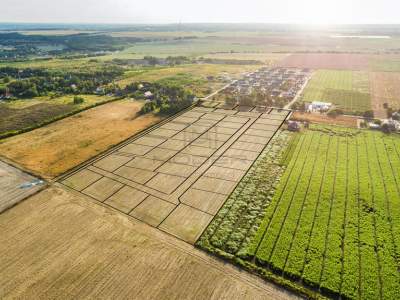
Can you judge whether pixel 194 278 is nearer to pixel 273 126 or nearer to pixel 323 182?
pixel 323 182

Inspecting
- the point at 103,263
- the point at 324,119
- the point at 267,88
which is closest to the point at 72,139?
the point at 103,263

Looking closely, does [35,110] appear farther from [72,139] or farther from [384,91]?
[384,91]

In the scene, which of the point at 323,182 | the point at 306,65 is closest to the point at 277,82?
the point at 306,65

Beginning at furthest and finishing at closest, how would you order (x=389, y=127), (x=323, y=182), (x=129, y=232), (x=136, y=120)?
(x=136, y=120) → (x=389, y=127) → (x=323, y=182) → (x=129, y=232)

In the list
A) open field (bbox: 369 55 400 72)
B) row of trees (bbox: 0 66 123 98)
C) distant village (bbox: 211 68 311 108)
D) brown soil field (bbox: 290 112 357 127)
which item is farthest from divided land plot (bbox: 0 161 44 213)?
open field (bbox: 369 55 400 72)

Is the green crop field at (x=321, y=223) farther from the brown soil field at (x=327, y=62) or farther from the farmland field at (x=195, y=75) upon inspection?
the brown soil field at (x=327, y=62)
